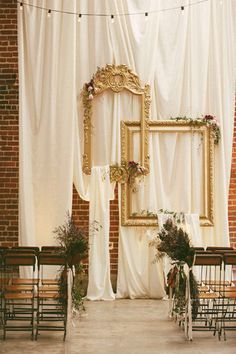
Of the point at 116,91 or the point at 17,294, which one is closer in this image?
the point at 17,294

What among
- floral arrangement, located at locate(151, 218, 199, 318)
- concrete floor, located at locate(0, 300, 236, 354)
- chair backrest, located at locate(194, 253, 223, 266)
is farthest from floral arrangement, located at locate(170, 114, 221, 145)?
chair backrest, located at locate(194, 253, 223, 266)

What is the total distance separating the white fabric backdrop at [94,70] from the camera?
1223 centimetres

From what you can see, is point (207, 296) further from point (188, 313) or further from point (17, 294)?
point (17, 294)

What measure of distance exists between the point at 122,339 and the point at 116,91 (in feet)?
17.2

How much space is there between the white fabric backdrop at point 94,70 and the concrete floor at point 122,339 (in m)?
2.61

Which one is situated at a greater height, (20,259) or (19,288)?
(20,259)

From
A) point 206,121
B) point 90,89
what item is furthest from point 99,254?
point 206,121

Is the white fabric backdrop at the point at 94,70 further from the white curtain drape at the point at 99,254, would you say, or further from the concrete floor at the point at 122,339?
the concrete floor at the point at 122,339

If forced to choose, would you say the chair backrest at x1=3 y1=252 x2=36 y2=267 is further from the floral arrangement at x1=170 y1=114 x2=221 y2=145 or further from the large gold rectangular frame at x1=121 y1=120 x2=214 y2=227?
the floral arrangement at x1=170 y1=114 x2=221 y2=145

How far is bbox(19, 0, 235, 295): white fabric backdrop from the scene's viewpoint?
12234 mm

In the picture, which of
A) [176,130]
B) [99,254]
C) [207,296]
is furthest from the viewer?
[176,130]

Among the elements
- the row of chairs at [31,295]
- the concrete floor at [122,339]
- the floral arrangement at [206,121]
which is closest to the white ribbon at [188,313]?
the concrete floor at [122,339]

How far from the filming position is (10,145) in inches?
496

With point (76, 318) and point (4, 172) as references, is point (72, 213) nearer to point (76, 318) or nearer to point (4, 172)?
point (4, 172)
